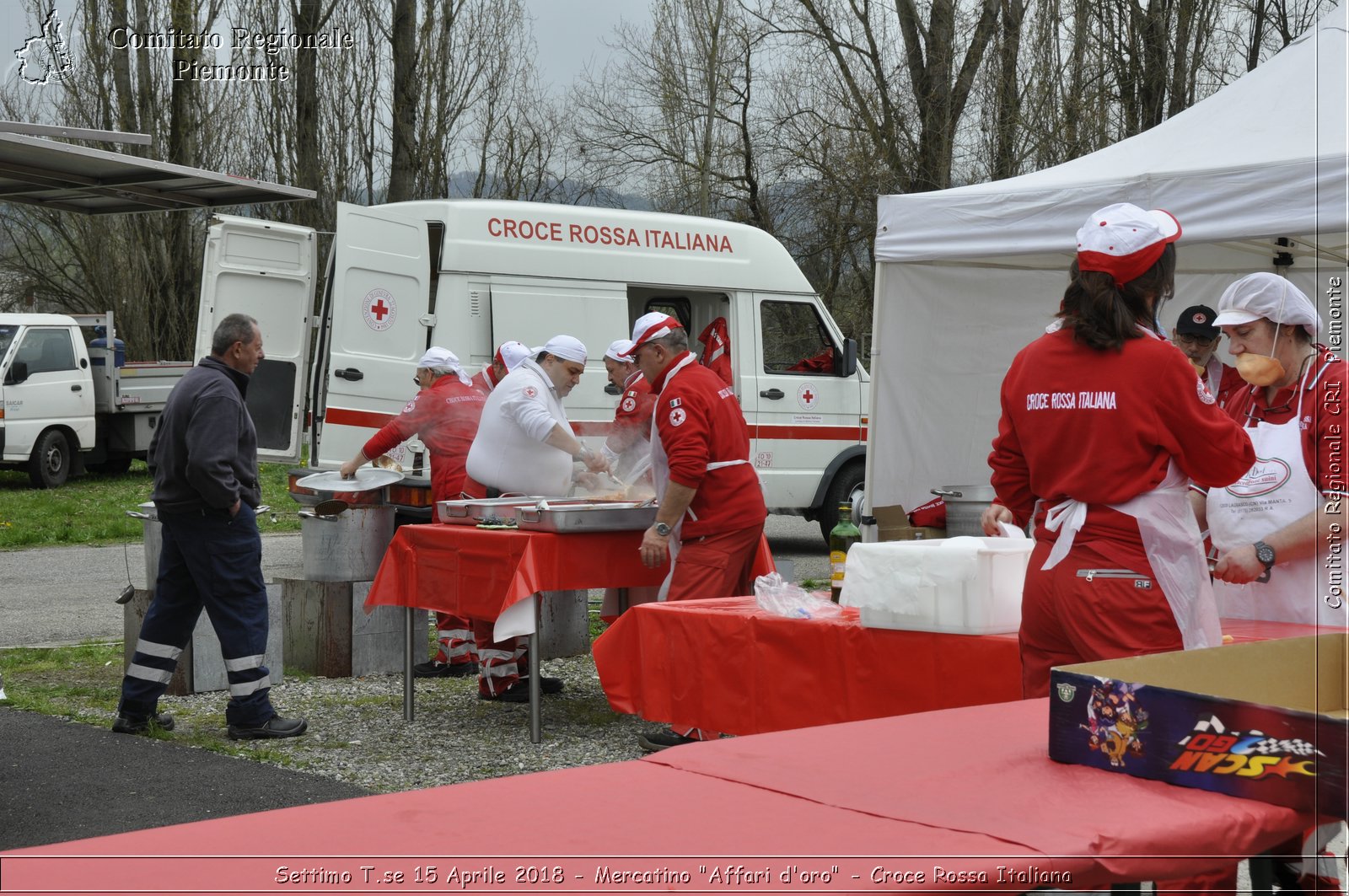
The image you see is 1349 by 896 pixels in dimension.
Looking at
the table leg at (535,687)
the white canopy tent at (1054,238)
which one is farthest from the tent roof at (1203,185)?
the table leg at (535,687)

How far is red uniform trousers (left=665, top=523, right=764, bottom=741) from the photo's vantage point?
5.66 metres

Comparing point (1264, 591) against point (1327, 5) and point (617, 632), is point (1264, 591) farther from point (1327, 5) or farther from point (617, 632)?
point (617, 632)

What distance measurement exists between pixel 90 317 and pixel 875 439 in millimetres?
15679

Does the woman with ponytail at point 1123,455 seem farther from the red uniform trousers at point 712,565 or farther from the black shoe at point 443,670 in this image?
the black shoe at point 443,670

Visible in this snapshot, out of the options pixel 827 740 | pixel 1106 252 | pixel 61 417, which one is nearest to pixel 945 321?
pixel 1106 252

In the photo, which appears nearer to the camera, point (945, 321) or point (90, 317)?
point (945, 321)

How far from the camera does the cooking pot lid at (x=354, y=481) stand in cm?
773

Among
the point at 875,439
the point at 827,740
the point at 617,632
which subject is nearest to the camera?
the point at 827,740

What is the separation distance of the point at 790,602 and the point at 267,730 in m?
2.97

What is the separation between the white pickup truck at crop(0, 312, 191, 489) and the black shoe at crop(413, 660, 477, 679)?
12.4m

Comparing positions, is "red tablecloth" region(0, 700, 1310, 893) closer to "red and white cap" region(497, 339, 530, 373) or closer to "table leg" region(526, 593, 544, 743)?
"table leg" region(526, 593, 544, 743)

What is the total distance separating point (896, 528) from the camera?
6.79 m

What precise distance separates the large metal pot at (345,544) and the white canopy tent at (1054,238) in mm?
2798

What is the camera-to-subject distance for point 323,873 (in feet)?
4.60
